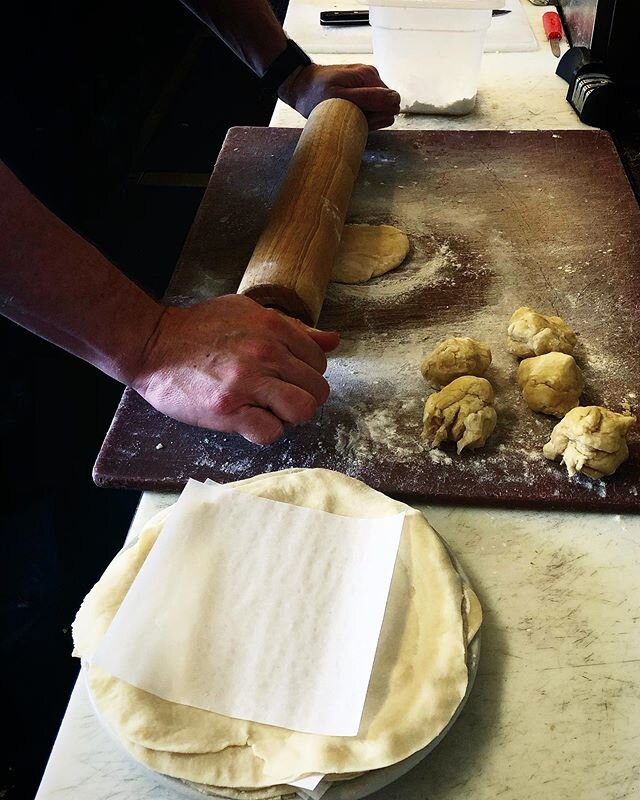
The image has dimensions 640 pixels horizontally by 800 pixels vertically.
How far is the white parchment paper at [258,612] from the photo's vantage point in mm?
835

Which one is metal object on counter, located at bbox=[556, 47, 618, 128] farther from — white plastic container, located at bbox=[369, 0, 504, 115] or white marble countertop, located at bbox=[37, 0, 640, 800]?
white marble countertop, located at bbox=[37, 0, 640, 800]

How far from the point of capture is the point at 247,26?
1849mm

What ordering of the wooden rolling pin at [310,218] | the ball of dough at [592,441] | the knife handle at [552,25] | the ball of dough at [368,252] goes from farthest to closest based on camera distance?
1. the knife handle at [552,25]
2. the ball of dough at [368,252]
3. the wooden rolling pin at [310,218]
4. the ball of dough at [592,441]

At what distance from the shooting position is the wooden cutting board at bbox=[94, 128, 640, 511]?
1137 mm

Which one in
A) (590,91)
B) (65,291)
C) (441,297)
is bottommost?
(441,297)

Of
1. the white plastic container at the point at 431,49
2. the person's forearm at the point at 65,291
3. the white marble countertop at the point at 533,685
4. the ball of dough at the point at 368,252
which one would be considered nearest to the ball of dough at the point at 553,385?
the white marble countertop at the point at 533,685

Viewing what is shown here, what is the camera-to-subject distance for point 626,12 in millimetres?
1861

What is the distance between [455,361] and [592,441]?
0.84 ft

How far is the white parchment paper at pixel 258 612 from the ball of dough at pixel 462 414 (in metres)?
0.21

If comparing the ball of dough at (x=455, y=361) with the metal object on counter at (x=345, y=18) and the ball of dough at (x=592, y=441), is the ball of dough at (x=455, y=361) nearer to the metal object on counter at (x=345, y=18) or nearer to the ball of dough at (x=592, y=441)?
the ball of dough at (x=592, y=441)

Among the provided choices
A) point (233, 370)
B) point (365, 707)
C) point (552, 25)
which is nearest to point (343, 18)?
point (552, 25)

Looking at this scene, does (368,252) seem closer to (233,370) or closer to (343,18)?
(233,370)

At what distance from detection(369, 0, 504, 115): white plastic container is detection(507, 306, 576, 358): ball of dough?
2.63 ft

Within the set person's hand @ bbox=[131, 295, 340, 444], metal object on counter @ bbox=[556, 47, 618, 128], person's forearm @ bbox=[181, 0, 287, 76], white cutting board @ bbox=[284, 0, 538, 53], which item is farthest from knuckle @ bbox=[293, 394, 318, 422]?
white cutting board @ bbox=[284, 0, 538, 53]
